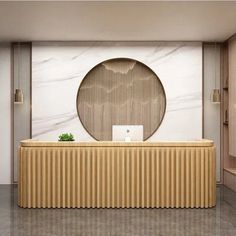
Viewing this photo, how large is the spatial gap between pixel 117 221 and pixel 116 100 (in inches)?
156

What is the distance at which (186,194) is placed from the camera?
6941mm

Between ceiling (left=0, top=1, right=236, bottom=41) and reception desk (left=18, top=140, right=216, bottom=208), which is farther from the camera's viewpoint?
reception desk (left=18, top=140, right=216, bottom=208)

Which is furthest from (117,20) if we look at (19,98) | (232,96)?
(232,96)

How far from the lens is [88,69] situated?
9594 millimetres

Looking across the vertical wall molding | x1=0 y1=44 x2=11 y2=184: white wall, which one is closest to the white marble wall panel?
the vertical wall molding

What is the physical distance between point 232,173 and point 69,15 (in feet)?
14.3

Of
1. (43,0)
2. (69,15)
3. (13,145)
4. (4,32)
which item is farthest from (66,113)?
(43,0)

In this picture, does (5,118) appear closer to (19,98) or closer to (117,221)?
(19,98)

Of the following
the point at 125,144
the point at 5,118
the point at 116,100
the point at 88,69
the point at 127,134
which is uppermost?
the point at 88,69

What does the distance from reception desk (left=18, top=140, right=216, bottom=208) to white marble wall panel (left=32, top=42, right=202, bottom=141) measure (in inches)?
105

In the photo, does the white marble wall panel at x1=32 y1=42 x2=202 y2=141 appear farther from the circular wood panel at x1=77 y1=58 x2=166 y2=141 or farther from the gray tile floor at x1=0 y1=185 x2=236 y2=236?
the gray tile floor at x1=0 y1=185 x2=236 y2=236

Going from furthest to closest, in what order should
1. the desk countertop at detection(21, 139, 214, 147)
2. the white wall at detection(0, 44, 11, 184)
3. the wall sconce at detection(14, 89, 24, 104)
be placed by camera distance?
the white wall at detection(0, 44, 11, 184), the wall sconce at detection(14, 89, 24, 104), the desk countertop at detection(21, 139, 214, 147)

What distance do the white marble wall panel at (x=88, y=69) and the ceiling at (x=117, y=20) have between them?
296 millimetres

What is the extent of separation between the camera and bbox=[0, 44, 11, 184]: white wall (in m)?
9.68
